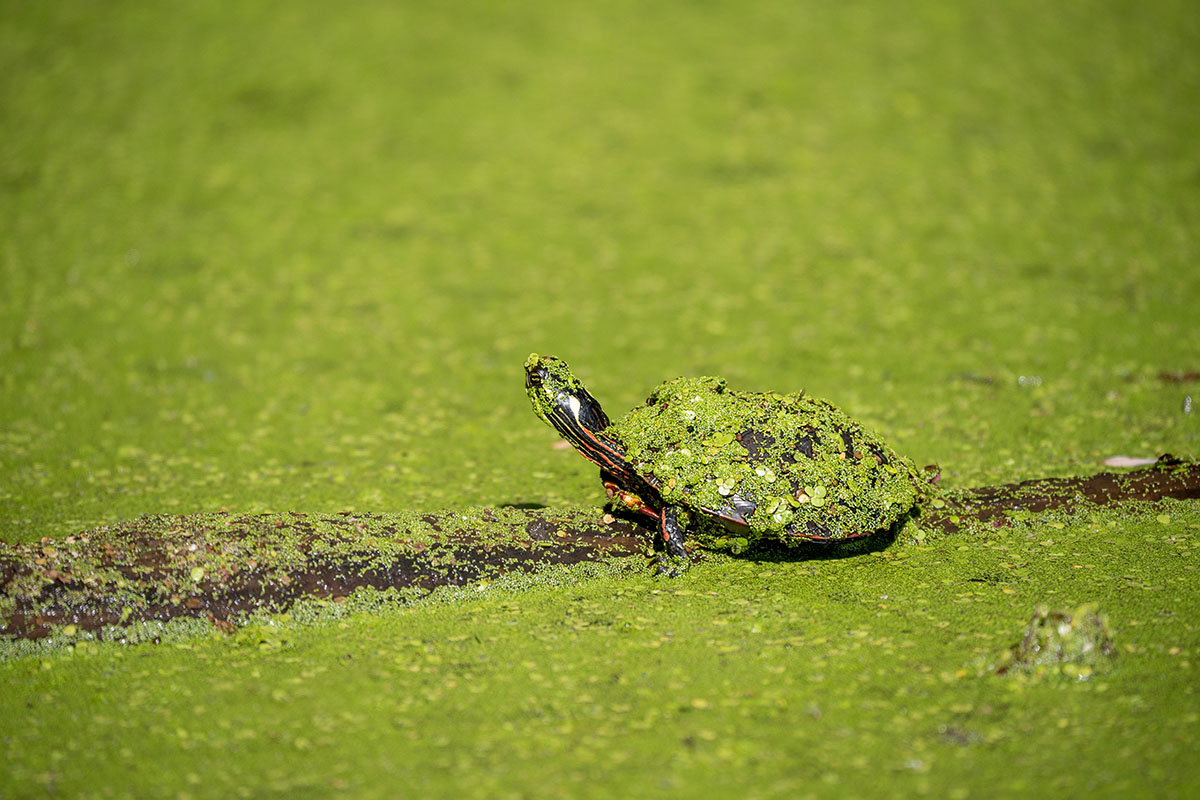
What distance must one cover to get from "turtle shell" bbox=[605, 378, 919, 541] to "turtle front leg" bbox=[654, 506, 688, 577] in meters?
0.06

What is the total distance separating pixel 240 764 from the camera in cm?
206

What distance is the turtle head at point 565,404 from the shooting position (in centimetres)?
282

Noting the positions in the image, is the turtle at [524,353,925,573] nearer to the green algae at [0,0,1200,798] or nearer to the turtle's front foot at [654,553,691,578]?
the turtle's front foot at [654,553,691,578]

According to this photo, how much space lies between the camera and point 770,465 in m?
2.61

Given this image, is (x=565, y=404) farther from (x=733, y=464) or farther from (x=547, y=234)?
(x=547, y=234)

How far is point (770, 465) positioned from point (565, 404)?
0.58 meters

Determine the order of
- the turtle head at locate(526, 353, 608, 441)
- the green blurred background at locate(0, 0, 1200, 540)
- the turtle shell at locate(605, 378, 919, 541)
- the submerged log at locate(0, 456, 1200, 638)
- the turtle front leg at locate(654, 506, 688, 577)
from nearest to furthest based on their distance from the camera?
the submerged log at locate(0, 456, 1200, 638)
the turtle shell at locate(605, 378, 919, 541)
the turtle front leg at locate(654, 506, 688, 577)
the turtle head at locate(526, 353, 608, 441)
the green blurred background at locate(0, 0, 1200, 540)

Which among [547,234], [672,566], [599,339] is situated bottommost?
[672,566]

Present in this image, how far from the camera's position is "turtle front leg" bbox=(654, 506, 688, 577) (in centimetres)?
269

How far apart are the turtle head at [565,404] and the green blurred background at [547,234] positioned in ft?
1.52

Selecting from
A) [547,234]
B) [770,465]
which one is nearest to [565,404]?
[770,465]

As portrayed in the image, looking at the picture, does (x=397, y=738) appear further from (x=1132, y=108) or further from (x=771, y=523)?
(x=1132, y=108)

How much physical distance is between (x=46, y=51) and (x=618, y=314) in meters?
4.53

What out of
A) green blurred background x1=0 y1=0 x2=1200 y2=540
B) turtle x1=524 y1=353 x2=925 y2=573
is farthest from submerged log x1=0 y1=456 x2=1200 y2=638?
green blurred background x1=0 y1=0 x2=1200 y2=540
